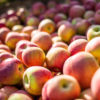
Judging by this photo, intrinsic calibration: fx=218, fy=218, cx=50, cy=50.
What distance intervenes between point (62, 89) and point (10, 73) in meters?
0.38

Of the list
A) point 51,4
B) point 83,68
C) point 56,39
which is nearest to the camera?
point 83,68

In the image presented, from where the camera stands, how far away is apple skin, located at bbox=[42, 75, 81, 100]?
82 cm

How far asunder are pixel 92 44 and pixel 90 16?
3.21ft

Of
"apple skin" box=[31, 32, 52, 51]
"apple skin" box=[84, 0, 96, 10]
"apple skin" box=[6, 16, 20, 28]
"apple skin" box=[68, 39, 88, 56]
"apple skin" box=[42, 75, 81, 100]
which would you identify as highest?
"apple skin" box=[42, 75, 81, 100]

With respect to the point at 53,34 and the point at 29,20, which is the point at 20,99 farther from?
the point at 29,20

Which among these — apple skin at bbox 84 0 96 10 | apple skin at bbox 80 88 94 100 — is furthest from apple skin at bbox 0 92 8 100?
apple skin at bbox 84 0 96 10

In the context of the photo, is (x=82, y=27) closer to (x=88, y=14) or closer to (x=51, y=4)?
(x=88, y=14)

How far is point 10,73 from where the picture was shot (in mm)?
1116

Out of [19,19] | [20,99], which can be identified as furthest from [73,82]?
[19,19]

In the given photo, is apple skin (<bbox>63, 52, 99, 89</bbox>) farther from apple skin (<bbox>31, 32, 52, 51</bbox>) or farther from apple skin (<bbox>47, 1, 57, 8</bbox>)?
apple skin (<bbox>47, 1, 57, 8</bbox>)

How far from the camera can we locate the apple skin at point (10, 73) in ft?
3.66

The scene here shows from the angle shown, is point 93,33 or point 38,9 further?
point 38,9

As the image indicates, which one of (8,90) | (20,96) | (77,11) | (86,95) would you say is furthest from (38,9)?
(86,95)

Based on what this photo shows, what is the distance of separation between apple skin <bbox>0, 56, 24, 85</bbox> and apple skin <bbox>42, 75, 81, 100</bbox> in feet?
1.04
